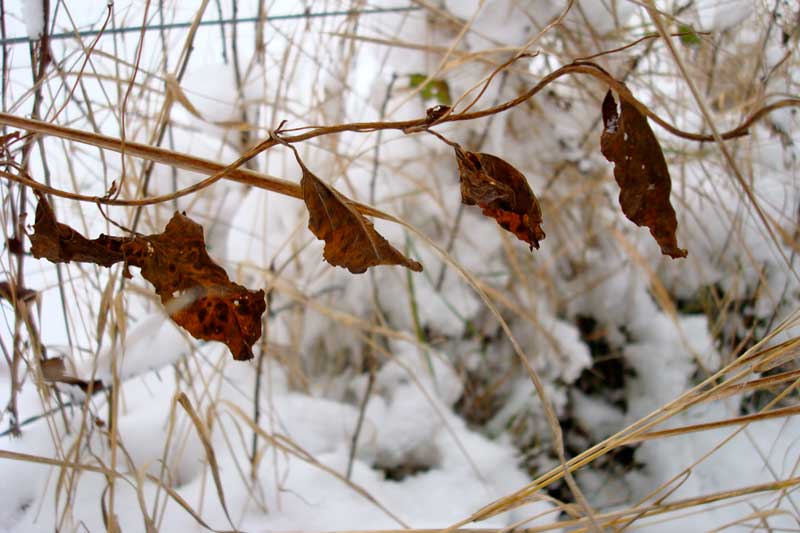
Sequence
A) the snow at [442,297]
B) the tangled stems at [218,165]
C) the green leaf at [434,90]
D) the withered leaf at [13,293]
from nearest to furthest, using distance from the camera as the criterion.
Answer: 1. the tangled stems at [218,165]
2. the withered leaf at [13,293]
3. the snow at [442,297]
4. the green leaf at [434,90]

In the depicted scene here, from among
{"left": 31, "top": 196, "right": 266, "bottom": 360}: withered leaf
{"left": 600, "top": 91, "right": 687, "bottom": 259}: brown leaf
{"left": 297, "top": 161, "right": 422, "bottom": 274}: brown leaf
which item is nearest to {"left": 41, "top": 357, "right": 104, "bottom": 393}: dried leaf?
{"left": 31, "top": 196, "right": 266, "bottom": 360}: withered leaf

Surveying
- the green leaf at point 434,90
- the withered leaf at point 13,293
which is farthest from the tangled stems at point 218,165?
the green leaf at point 434,90

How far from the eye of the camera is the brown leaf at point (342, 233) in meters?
0.32

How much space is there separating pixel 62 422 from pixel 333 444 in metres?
0.30

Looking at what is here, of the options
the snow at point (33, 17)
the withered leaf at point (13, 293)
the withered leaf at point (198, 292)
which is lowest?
the withered leaf at point (198, 292)

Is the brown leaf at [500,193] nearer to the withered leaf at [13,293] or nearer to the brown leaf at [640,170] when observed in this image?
the brown leaf at [640,170]

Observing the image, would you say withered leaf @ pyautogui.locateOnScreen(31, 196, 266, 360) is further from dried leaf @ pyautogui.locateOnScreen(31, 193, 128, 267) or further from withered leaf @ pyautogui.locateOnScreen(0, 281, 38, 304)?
withered leaf @ pyautogui.locateOnScreen(0, 281, 38, 304)

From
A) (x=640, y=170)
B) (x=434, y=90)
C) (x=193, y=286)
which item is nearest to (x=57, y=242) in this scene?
(x=193, y=286)

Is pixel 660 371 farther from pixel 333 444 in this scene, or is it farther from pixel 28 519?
pixel 28 519

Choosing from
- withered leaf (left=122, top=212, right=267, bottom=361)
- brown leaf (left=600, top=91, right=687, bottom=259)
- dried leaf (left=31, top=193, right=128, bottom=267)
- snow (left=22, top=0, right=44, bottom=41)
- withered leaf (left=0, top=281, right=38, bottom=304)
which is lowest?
brown leaf (left=600, top=91, right=687, bottom=259)

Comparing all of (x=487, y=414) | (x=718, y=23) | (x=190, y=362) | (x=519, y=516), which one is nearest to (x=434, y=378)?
(x=487, y=414)

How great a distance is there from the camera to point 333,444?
75 centimetres

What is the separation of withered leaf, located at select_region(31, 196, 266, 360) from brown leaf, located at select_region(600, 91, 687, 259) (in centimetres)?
21

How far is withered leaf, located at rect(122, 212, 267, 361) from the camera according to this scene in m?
0.35
